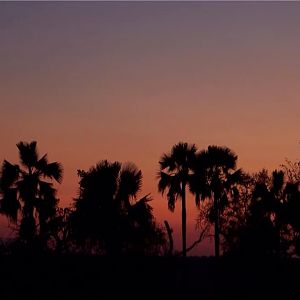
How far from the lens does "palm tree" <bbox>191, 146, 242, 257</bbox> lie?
4734 cm

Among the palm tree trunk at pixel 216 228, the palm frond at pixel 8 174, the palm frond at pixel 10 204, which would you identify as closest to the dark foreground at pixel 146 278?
the palm frond at pixel 10 204

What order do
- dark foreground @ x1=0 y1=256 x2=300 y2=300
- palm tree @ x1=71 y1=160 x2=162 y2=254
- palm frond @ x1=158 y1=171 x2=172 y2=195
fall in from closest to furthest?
1. dark foreground @ x1=0 y1=256 x2=300 y2=300
2. palm tree @ x1=71 y1=160 x2=162 y2=254
3. palm frond @ x1=158 y1=171 x2=172 y2=195

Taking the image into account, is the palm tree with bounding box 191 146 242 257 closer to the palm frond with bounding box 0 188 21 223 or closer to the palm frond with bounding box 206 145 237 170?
the palm frond with bounding box 206 145 237 170

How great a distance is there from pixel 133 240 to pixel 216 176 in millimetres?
20005

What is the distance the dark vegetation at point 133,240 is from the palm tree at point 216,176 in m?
0.07

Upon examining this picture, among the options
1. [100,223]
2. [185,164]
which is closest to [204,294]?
[100,223]

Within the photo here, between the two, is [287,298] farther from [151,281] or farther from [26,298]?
[26,298]

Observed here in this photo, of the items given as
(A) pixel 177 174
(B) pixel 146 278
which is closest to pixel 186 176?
(A) pixel 177 174

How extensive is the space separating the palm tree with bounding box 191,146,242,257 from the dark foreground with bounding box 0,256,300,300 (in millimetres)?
15374

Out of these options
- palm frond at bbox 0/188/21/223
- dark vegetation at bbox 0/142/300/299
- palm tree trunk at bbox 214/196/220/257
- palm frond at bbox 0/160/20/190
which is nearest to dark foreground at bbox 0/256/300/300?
dark vegetation at bbox 0/142/300/299

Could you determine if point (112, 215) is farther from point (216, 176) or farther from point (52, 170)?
point (216, 176)

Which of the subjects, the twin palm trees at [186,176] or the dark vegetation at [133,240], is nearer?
the dark vegetation at [133,240]

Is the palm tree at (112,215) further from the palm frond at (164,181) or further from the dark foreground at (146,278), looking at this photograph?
the palm frond at (164,181)

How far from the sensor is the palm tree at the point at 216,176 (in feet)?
155
